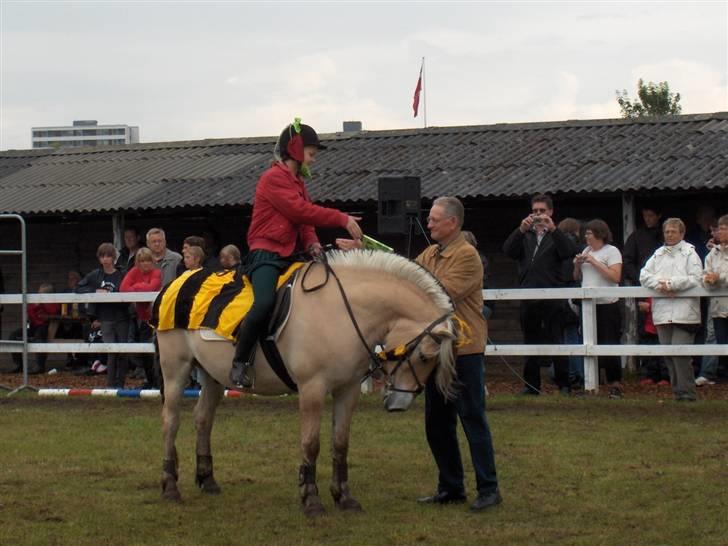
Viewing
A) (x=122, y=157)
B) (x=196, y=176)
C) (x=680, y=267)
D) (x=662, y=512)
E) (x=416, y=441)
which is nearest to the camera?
(x=662, y=512)

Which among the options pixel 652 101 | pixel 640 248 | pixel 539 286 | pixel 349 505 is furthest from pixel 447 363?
pixel 652 101

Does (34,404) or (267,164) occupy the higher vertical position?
(267,164)

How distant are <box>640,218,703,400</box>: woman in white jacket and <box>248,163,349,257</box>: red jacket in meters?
6.01

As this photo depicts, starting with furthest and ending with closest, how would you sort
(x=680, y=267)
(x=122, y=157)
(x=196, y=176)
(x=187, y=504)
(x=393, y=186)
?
1. (x=122, y=157)
2. (x=196, y=176)
3. (x=393, y=186)
4. (x=680, y=267)
5. (x=187, y=504)

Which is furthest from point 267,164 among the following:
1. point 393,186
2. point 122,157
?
point 393,186

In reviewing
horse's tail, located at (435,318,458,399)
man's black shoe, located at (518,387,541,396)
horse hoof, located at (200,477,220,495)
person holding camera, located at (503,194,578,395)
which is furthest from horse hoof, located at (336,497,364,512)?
man's black shoe, located at (518,387,541,396)

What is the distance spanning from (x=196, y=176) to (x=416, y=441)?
11269 millimetres

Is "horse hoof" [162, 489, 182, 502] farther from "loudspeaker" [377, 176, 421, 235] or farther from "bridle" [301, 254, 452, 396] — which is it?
"loudspeaker" [377, 176, 421, 235]

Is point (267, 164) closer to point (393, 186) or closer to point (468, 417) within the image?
point (393, 186)

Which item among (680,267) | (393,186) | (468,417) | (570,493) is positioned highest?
(393,186)

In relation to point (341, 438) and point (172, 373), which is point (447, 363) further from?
point (172, 373)

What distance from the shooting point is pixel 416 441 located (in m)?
11.5

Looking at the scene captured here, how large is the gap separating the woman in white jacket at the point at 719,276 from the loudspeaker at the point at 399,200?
11.5ft

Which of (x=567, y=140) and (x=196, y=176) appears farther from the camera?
(x=196, y=176)
